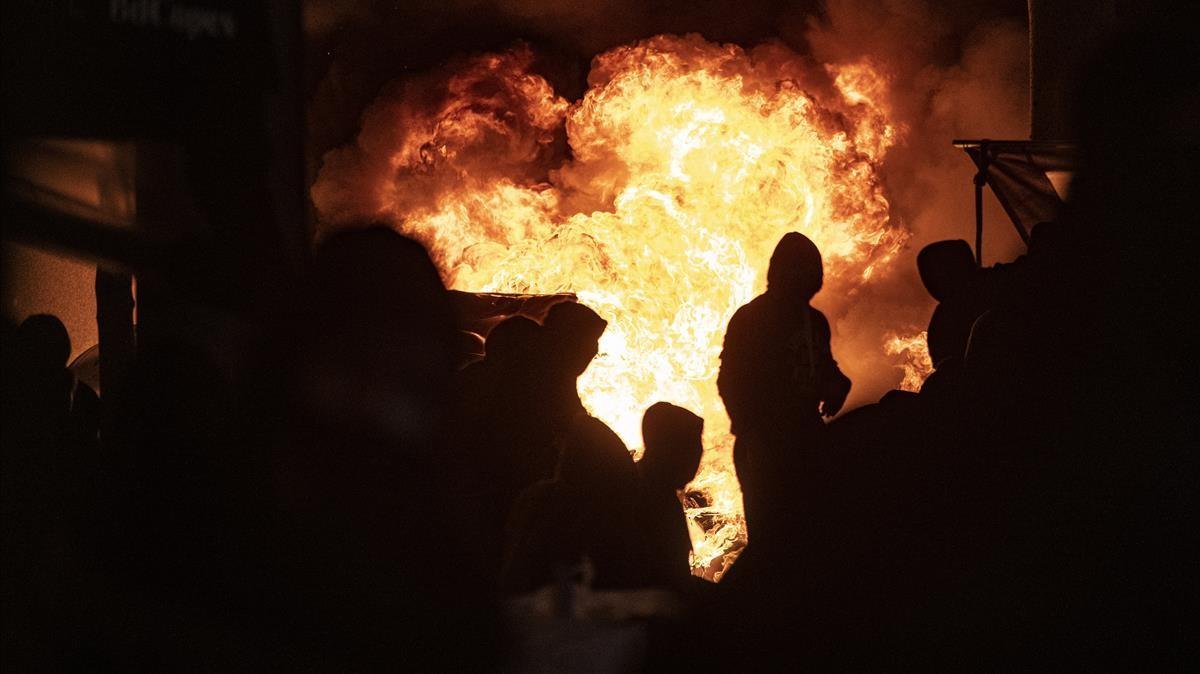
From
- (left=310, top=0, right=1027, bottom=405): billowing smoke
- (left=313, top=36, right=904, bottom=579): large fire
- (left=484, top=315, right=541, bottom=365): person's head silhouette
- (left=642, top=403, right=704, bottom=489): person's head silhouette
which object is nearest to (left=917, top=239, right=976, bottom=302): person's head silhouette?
(left=642, top=403, right=704, bottom=489): person's head silhouette

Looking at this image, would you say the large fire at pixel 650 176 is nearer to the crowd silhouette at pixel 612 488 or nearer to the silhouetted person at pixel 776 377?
the silhouetted person at pixel 776 377

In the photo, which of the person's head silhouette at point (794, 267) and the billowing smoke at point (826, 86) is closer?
the person's head silhouette at point (794, 267)

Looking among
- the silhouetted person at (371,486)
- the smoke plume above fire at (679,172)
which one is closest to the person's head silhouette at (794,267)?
the silhouetted person at (371,486)

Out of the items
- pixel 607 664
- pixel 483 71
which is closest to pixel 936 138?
pixel 483 71

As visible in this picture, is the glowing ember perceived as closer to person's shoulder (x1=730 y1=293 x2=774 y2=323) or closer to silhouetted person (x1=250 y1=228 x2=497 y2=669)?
person's shoulder (x1=730 y1=293 x2=774 y2=323)

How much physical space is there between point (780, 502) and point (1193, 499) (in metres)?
1.30

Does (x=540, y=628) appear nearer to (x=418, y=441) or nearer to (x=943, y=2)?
(x=418, y=441)

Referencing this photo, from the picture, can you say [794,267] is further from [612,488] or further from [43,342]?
[43,342]

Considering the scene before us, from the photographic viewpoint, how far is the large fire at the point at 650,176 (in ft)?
25.6

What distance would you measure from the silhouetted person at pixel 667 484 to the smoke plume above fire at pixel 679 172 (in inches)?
156

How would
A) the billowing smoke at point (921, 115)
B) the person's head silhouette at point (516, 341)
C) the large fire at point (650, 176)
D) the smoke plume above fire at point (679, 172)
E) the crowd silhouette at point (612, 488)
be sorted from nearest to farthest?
the crowd silhouette at point (612, 488) → the person's head silhouette at point (516, 341) → the large fire at point (650, 176) → the smoke plume above fire at point (679, 172) → the billowing smoke at point (921, 115)

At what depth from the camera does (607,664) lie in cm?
347

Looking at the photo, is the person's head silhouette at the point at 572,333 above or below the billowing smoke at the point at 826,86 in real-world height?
below

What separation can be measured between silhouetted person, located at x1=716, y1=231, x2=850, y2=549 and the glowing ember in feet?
15.5
